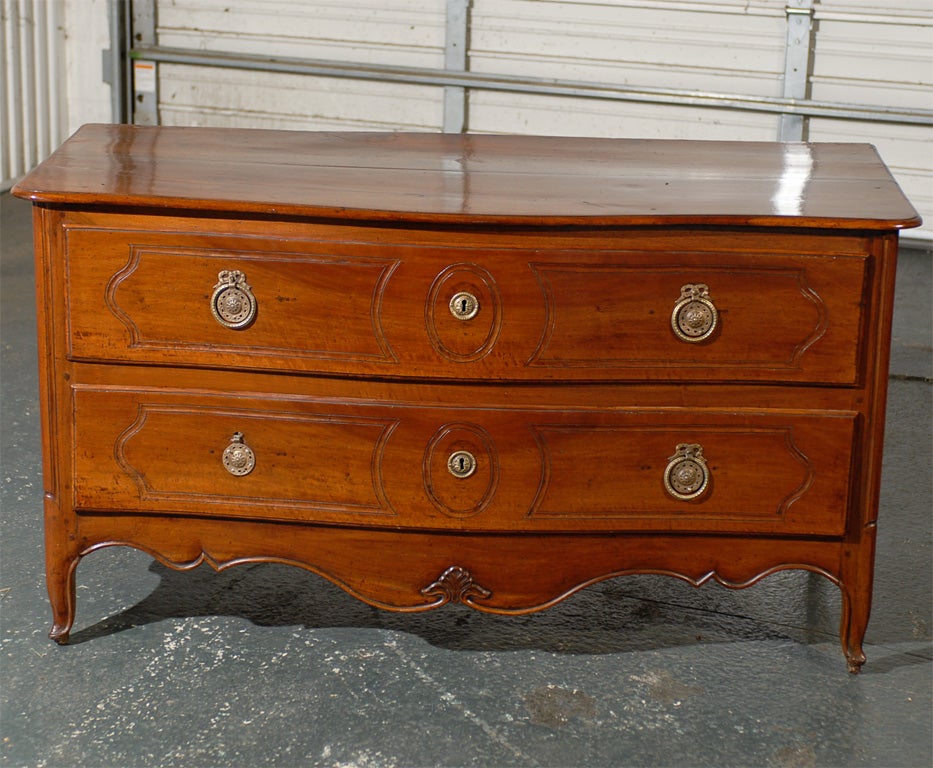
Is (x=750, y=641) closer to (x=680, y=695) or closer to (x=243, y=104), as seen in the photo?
(x=680, y=695)

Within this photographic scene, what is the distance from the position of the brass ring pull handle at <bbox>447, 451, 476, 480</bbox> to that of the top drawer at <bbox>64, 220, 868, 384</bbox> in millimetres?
148

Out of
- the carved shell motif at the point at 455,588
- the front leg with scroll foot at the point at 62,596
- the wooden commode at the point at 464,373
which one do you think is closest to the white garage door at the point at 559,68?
the wooden commode at the point at 464,373

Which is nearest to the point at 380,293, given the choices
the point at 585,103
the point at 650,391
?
the point at 650,391

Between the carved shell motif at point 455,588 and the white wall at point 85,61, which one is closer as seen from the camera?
the carved shell motif at point 455,588

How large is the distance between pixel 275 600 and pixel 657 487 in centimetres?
89

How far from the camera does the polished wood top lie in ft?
7.14

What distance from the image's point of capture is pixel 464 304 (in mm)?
2221

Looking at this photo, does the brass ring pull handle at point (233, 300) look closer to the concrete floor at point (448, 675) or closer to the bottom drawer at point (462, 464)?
the bottom drawer at point (462, 464)

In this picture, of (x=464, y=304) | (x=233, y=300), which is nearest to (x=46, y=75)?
(x=233, y=300)

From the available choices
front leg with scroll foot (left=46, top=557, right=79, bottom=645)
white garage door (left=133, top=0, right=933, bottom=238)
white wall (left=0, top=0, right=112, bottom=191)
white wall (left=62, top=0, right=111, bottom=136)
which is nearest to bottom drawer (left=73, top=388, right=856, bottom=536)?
front leg with scroll foot (left=46, top=557, right=79, bottom=645)

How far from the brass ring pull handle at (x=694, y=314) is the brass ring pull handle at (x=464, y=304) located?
0.35 meters

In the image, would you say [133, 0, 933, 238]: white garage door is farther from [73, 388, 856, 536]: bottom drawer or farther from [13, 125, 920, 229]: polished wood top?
[73, 388, 856, 536]: bottom drawer

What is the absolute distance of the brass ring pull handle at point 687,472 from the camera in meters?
2.31

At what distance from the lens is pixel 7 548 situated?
290cm
